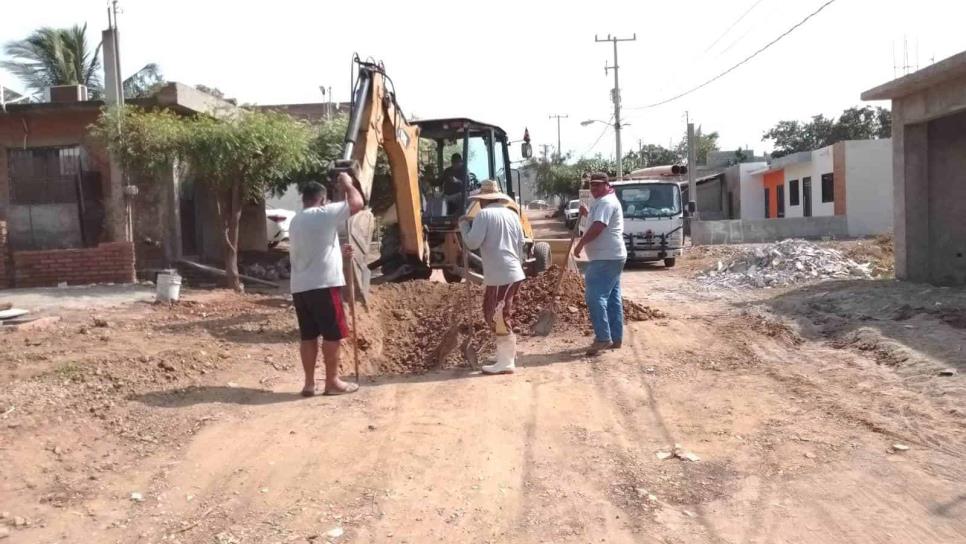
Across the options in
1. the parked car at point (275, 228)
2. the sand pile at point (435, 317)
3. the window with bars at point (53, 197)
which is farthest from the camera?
the parked car at point (275, 228)

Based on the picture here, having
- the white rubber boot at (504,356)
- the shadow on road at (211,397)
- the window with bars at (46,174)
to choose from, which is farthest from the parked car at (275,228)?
the white rubber boot at (504,356)

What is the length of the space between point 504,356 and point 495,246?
3.26 ft

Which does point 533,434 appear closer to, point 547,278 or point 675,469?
point 675,469

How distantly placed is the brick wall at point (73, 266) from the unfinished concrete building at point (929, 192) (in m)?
12.5

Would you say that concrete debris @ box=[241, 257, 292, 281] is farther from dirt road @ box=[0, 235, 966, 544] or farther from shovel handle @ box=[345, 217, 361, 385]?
shovel handle @ box=[345, 217, 361, 385]

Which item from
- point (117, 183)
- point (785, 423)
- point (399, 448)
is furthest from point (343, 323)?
point (117, 183)

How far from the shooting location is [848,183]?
1172 inches

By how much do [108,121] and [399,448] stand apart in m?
10.4

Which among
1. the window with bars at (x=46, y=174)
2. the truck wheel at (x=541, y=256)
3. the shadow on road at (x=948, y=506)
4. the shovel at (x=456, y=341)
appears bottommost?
the shadow on road at (x=948, y=506)

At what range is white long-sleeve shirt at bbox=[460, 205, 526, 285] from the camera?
738 cm

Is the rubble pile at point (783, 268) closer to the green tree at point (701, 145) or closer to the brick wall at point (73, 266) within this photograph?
the brick wall at point (73, 266)

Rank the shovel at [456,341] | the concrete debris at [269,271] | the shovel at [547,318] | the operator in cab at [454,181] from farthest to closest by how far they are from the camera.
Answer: the concrete debris at [269,271] → the operator in cab at [454,181] → the shovel at [547,318] → the shovel at [456,341]

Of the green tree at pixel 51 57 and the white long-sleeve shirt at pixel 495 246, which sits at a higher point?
the green tree at pixel 51 57

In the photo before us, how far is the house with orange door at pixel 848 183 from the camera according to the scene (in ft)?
95.5
